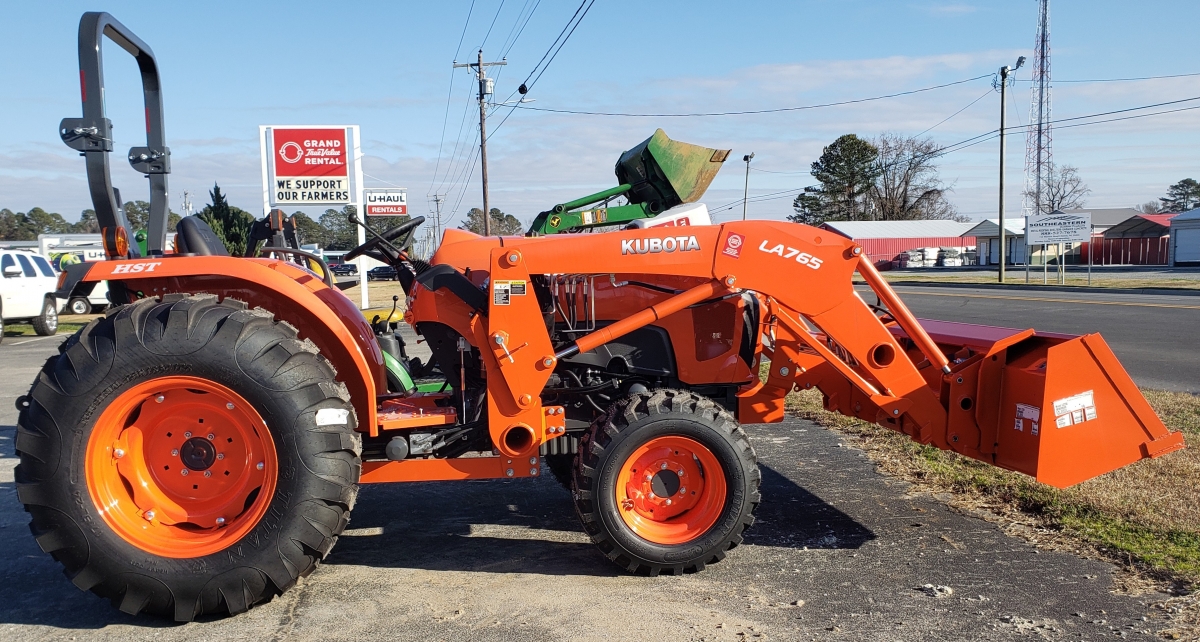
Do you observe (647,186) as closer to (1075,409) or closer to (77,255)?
(1075,409)

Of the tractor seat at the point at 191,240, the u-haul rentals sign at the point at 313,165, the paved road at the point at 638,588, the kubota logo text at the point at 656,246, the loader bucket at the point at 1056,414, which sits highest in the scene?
the u-haul rentals sign at the point at 313,165

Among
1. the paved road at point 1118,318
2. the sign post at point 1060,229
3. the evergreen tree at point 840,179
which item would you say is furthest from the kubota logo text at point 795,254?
the evergreen tree at point 840,179

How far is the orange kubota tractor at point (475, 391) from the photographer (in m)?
3.49

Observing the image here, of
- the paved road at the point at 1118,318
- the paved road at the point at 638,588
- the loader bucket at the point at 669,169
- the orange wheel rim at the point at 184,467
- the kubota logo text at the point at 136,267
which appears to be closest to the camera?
the paved road at the point at 638,588

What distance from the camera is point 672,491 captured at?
4.09 m

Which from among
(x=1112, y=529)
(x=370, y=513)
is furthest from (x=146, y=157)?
(x=1112, y=529)

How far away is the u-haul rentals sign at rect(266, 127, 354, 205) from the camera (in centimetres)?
2170

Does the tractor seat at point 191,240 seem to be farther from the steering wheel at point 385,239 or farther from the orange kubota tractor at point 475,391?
the steering wheel at point 385,239

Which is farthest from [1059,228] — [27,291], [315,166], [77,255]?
[77,255]

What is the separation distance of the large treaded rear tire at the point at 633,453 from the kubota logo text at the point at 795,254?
2.71 ft

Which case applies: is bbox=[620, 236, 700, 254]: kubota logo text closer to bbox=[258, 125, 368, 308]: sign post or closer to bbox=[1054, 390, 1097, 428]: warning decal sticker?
bbox=[1054, 390, 1097, 428]: warning decal sticker

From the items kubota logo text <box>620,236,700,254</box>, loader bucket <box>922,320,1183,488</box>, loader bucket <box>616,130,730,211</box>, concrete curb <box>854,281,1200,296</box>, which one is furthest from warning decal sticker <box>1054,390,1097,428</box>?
concrete curb <box>854,281,1200,296</box>

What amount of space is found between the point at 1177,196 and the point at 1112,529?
373ft

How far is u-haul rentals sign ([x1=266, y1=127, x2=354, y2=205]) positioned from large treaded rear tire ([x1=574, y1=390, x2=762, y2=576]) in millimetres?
19582
